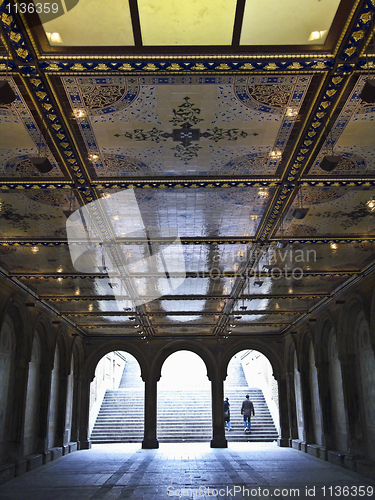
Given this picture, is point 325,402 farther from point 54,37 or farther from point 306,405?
point 54,37

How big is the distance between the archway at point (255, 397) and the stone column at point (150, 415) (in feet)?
14.7

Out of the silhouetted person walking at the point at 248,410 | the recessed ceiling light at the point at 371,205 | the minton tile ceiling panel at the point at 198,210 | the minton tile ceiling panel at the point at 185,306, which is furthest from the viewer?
the silhouetted person walking at the point at 248,410

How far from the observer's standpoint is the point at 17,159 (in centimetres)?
672

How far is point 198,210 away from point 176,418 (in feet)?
64.0

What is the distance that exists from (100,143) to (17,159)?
1.37 m

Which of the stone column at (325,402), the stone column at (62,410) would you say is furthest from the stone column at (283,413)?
the stone column at (62,410)

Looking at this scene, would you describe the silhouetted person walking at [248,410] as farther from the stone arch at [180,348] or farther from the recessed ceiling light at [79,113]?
the recessed ceiling light at [79,113]

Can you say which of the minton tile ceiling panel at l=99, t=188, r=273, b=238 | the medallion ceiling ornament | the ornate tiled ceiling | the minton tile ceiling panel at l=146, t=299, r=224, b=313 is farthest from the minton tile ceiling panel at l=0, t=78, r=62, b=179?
the minton tile ceiling panel at l=146, t=299, r=224, b=313

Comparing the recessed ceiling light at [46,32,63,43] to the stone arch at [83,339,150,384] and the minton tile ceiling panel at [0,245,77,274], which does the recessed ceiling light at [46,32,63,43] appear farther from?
the stone arch at [83,339,150,384]

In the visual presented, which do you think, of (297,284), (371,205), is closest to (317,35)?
(371,205)

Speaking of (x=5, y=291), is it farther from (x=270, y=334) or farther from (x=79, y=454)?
(x=270, y=334)

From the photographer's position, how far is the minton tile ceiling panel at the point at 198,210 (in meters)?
7.80

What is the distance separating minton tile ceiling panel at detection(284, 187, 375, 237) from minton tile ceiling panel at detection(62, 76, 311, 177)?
1.35m

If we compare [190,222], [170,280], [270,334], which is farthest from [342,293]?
[270,334]
